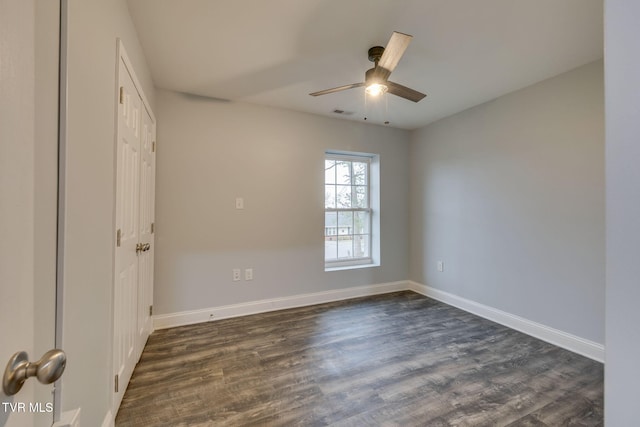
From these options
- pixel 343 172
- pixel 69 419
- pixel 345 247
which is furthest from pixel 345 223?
pixel 69 419

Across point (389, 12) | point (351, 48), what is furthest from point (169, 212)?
point (389, 12)

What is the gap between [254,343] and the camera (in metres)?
2.42

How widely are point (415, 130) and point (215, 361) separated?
3.74 meters

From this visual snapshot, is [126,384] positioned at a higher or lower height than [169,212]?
lower

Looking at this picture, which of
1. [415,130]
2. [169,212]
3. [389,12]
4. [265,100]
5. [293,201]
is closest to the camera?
[389,12]

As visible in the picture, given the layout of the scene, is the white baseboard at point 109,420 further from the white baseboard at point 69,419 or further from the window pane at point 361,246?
the window pane at point 361,246

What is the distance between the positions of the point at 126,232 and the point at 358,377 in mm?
1833

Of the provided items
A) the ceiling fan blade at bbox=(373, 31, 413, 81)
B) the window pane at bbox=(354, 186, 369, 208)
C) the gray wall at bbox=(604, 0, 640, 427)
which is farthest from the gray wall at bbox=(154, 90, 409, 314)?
the gray wall at bbox=(604, 0, 640, 427)

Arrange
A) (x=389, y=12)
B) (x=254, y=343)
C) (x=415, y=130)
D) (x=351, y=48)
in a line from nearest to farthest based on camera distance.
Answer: (x=389, y=12) < (x=351, y=48) < (x=254, y=343) < (x=415, y=130)

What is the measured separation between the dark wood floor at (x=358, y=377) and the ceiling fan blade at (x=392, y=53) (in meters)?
2.17

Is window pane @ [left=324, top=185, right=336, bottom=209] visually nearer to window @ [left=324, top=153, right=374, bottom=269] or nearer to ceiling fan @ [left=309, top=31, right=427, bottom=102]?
window @ [left=324, top=153, right=374, bottom=269]

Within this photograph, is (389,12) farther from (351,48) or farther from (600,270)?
(600,270)

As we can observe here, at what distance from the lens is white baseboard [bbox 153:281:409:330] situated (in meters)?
2.75

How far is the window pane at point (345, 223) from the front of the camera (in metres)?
3.81
